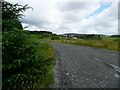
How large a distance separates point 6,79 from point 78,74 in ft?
15.4

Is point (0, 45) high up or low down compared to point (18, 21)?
down

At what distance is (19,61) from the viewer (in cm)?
706

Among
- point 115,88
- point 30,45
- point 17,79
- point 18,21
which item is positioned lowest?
point 115,88

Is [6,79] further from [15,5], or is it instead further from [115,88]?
[115,88]

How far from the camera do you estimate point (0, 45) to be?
675cm

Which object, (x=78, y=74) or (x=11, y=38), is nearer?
(x=11, y=38)

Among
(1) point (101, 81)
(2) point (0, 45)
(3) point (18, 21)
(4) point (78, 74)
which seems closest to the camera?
(2) point (0, 45)

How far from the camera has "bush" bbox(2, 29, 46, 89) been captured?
7129 millimetres

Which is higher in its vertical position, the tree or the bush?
the tree

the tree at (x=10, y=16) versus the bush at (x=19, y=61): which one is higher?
the tree at (x=10, y=16)

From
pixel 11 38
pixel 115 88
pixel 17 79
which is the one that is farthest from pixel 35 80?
pixel 115 88

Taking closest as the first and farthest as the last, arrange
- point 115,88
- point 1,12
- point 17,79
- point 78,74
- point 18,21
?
point 17,79
point 1,12
point 18,21
point 115,88
point 78,74

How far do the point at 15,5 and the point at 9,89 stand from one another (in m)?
2.53

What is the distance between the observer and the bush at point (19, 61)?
7.13 m
